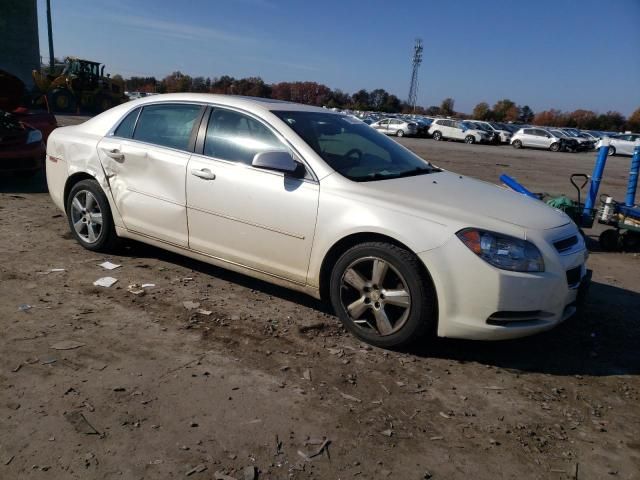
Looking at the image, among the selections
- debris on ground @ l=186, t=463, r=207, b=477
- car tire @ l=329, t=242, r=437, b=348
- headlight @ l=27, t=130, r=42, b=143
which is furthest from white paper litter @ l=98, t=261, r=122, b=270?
headlight @ l=27, t=130, r=42, b=143

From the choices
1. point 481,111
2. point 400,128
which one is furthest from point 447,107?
point 400,128

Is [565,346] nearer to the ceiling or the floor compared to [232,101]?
nearer to the floor

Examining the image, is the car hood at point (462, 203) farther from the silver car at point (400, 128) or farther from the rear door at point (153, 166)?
the silver car at point (400, 128)

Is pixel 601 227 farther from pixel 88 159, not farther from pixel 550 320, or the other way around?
pixel 88 159

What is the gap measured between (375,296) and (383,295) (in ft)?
0.21

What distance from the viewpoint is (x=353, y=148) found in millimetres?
4266

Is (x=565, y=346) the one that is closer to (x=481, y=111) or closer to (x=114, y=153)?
(x=114, y=153)

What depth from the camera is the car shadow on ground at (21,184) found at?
8.27 m

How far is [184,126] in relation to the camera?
4.45 m

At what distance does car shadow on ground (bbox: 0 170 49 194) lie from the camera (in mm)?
8273

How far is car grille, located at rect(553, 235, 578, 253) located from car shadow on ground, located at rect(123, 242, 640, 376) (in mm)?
776

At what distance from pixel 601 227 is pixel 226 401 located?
314 inches

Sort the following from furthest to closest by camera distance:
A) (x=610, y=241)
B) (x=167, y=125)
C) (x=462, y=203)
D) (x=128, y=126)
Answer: (x=610, y=241), (x=128, y=126), (x=167, y=125), (x=462, y=203)

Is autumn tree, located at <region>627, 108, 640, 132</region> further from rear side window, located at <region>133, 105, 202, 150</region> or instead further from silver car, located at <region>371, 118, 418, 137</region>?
rear side window, located at <region>133, 105, 202, 150</region>
